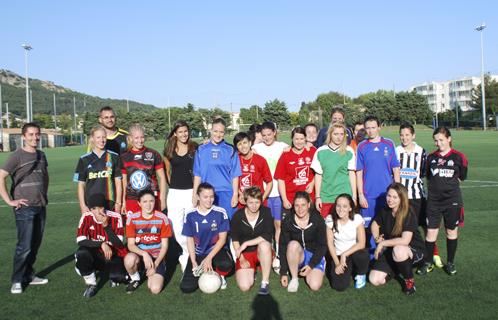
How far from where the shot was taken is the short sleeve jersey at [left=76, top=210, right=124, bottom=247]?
5418mm

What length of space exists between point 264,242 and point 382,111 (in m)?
69.5

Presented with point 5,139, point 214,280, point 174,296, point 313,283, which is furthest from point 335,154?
point 5,139

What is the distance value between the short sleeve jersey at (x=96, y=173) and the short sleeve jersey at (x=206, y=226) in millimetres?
1110

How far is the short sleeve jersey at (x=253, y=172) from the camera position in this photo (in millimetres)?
6168

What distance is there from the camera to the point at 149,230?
541cm

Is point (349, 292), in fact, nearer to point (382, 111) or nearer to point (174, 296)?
point (174, 296)

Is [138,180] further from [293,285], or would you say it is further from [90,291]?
[293,285]

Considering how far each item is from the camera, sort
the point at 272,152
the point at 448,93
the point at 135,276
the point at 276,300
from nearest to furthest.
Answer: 1. the point at 276,300
2. the point at 135,276
3. the point at 272,152
4. the point at 448,93

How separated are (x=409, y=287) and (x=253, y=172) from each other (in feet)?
7.87

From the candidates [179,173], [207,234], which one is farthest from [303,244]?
[179,173]

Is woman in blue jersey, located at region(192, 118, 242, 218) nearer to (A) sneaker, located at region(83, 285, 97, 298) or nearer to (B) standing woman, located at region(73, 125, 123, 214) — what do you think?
(B) standing woman, located at region(73, 125, 123, 214)

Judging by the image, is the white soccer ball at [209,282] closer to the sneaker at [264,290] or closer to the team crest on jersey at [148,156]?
the sneaker at [264,290]

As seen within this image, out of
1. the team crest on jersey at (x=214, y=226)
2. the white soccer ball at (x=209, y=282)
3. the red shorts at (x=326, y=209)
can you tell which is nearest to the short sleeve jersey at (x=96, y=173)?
the team crest on jersey at (x=214, y=226)

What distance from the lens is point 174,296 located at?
197 inches
